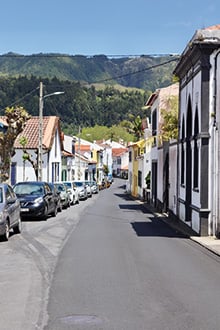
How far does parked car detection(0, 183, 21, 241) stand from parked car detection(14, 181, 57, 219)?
5.19 metres

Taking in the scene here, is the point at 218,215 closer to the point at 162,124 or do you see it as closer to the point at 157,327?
the point at 157,327

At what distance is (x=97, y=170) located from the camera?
109 m

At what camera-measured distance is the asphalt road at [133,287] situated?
7523mm

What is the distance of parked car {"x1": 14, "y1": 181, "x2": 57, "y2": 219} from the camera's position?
80.2 feet

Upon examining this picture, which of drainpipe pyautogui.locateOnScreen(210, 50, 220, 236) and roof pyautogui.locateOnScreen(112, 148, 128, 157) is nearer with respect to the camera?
drainpipe pyautogui.locateOnScreen(210, 50, 220, 236)

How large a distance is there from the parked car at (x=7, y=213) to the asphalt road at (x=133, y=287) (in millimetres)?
1818

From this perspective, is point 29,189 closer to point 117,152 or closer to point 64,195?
point 64,195

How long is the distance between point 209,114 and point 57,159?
3854 centimetres

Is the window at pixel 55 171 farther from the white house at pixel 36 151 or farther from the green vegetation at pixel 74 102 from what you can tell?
the green vegetation at pixel 74 102

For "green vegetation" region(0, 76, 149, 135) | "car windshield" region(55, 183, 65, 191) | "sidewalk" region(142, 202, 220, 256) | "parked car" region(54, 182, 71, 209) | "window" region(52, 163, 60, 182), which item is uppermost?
"green vegetation" region(0, 76, 149, 135)

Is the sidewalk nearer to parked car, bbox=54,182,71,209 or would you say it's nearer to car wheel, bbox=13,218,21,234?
car wheel, bbox=13,218,21,234

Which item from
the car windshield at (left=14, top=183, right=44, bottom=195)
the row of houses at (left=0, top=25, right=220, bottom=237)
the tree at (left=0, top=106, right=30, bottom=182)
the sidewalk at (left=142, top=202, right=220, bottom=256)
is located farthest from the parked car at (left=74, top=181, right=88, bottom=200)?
the sidewalk at (left=142, top=202, right=220, bottom=256)

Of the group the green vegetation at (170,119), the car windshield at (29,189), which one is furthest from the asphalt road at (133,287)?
the green vegetation at (170,119)

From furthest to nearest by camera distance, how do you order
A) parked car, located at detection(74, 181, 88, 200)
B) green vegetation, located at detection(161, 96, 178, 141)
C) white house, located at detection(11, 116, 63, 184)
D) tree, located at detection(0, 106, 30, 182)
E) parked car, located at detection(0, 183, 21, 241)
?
parked car, located at detection(74, 181, 88, 200), white house, located at detection(11, 116, 63, 184), green vegetation, located at detection(161, 96, 178, 141), tree, located at detection(0, 106, 30, 182), parked car, located at detection(0, 183, 21, 241)
